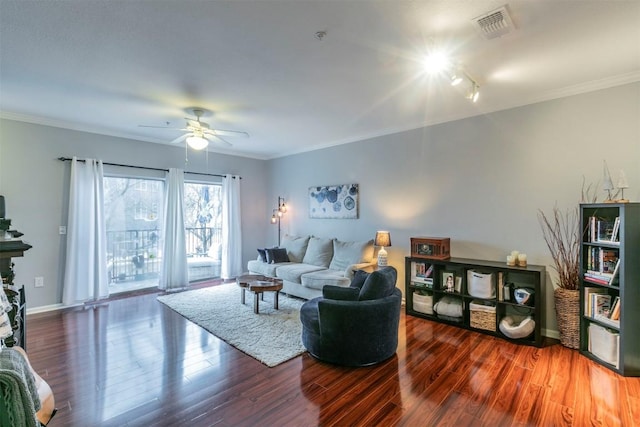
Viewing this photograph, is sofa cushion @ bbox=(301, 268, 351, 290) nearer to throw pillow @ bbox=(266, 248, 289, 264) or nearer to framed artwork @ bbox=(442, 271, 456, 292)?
throw pillow @ bbox=(266, 248, 289, 264)

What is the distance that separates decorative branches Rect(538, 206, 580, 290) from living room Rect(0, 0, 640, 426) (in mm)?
73

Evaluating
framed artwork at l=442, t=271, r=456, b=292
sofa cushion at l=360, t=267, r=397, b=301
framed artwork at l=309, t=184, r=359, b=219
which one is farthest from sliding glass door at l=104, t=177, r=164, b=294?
framed artwork at l=442, t=271, r=456, b=292

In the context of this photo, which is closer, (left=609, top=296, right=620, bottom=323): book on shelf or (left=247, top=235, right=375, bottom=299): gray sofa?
(left=609, top=296, right=620, bottom=323): book on shelf

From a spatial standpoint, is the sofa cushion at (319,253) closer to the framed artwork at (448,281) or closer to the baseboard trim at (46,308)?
the framed artwork at (448,281)

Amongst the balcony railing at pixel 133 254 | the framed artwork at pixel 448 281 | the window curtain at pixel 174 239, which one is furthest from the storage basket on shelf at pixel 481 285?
the balcony railing at pixel 133 254

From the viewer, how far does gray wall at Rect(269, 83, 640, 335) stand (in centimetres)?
304

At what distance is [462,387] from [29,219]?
5641 mm

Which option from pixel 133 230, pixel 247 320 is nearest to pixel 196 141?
pixel 247 320

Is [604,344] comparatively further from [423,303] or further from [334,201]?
[334,201]

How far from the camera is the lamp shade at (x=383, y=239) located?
4.46 metres

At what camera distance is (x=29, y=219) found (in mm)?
4129

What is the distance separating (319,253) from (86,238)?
3615 millimetres

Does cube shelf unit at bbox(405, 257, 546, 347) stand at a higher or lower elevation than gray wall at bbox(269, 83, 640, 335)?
lower

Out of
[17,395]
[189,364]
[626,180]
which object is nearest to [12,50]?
[17,395]
